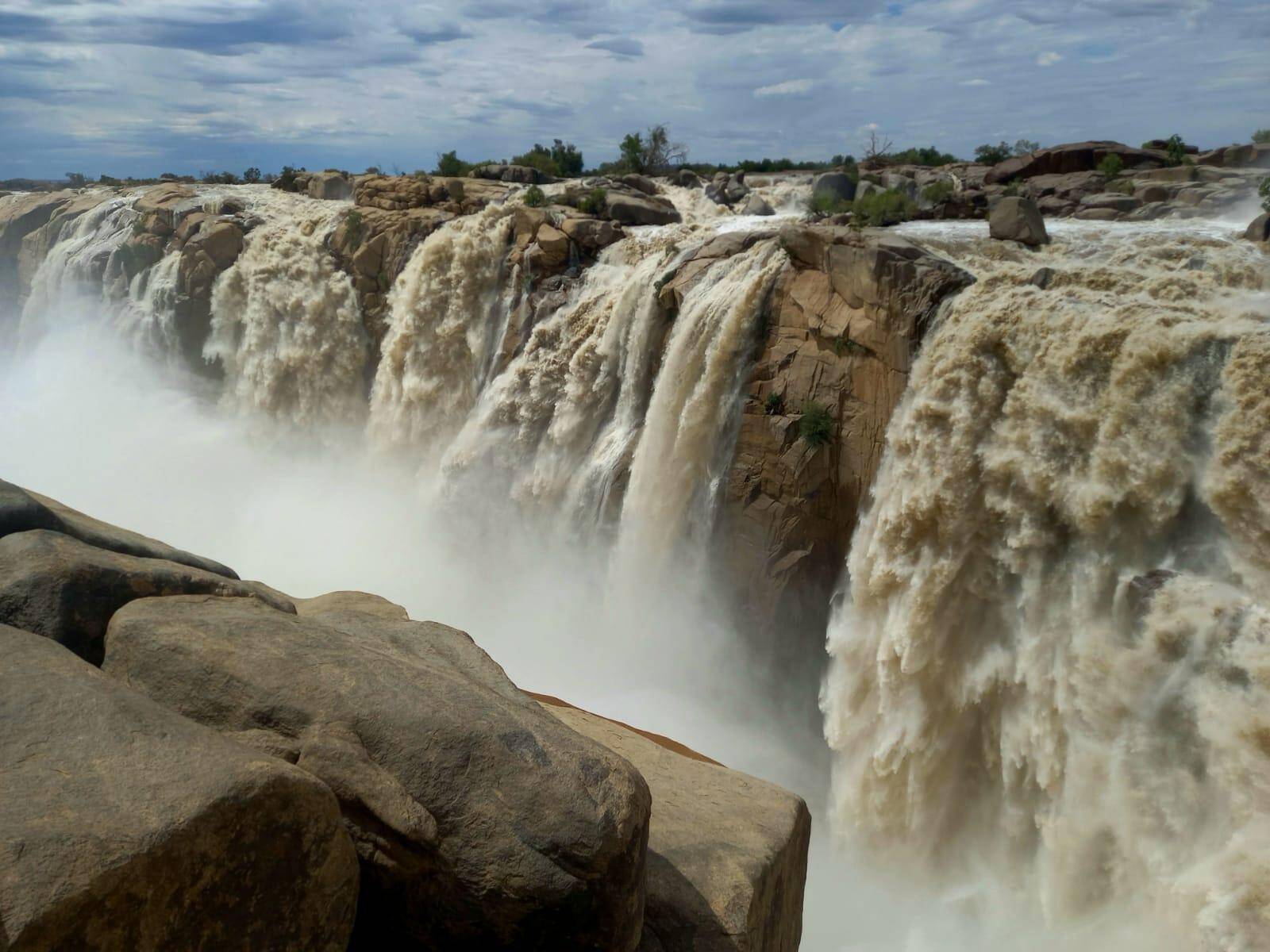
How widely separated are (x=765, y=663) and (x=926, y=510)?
318cm

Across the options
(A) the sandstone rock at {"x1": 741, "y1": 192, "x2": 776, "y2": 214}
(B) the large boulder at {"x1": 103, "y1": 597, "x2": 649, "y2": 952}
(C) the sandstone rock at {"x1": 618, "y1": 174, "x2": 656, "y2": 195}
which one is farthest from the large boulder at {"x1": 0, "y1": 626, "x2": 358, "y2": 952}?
(C) the sandstone rock at {"x1": 618, "y1": 174, "x2": 656, "y2": 195}

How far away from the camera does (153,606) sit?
169 inches

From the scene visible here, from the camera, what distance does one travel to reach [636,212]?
→ 55.1 ft

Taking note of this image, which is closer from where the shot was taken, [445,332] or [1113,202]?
[1113,202]

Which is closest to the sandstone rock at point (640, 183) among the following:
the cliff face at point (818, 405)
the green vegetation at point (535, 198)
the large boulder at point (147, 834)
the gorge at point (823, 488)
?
the gorge at point (823, 488)

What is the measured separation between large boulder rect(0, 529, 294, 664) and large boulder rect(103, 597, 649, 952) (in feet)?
0.76

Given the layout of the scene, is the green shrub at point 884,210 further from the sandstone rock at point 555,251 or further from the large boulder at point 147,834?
the large boulder at point 147,834

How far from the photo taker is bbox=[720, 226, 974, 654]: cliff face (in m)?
10.5

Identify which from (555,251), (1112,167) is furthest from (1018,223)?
(555,251)

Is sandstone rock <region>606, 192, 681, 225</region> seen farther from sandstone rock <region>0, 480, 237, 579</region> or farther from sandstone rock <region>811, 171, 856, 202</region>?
sandstone rock <region>0, 480, 237, 579</region>

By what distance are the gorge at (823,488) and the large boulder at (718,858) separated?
12 cm

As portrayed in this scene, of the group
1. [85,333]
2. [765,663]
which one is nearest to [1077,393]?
[765,663]

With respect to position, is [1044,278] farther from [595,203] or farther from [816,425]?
[595,203]

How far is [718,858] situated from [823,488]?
684cm
